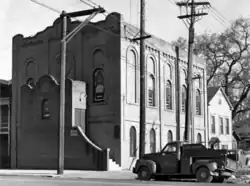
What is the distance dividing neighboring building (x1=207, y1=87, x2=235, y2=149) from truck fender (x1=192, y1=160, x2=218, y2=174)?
2512 centimetres

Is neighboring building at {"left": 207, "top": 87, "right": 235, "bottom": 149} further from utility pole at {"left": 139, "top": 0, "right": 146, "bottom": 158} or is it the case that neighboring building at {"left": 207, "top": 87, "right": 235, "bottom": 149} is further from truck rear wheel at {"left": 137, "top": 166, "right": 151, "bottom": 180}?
truck rear wheel at {"left": 137, "top": 166, "right": 151, "bottom": 180}

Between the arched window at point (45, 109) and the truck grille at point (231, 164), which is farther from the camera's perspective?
the arched window at point (45, 109)

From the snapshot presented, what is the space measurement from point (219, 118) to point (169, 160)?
28024 millimetres

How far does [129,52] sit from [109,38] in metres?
1.82

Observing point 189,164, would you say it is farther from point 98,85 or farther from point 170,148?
point 98,85

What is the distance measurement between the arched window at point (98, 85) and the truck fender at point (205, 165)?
43.8 ft

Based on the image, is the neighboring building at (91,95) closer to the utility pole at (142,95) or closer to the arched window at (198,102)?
the utility pole at (142,95)

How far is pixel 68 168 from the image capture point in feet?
113

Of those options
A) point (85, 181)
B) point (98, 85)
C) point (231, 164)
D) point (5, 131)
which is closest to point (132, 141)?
point (98, 85)

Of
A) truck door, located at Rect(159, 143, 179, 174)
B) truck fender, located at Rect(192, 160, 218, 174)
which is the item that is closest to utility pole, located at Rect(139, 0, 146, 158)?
truck door, located at Rect(159, 143, 179, 174)

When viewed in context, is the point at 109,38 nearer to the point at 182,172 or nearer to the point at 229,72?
the point at 182,172

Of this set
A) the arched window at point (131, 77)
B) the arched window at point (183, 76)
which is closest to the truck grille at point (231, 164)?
the arched window at point (131, 77)

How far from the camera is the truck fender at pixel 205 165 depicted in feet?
74.6

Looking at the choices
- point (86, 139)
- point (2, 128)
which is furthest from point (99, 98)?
point (2, 128)
